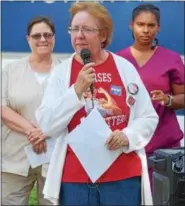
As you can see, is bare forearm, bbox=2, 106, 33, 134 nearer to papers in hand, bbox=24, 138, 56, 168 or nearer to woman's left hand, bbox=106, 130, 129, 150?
papers in hand, bbox=24, 138, 56, 168

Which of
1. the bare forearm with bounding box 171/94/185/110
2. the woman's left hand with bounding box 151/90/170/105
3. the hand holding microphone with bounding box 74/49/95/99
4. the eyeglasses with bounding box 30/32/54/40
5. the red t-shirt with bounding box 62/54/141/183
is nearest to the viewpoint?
the hand holding microphone with bounding box 74/49/95/99

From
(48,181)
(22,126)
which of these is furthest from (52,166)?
(22,126)

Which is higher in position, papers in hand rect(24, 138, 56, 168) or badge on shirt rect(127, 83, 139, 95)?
badge on shirt rect(127, 83, 139, 95)

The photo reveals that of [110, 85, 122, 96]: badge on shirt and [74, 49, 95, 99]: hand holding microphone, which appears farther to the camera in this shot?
[110, 85, 122, 96]: badge on shirt

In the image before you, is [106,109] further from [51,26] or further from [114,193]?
[51,26]

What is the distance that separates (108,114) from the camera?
2.36m

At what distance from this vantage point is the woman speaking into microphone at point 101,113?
2.32 metres

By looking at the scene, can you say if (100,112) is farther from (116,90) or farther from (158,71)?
(158,71)

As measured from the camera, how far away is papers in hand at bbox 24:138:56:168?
3416 mm

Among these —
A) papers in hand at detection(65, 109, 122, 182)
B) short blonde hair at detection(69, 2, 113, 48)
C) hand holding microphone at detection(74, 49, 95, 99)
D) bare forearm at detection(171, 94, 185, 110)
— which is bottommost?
papers in hand at detection(65, 109, 122, 182)

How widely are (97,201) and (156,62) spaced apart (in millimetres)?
Result: 1262

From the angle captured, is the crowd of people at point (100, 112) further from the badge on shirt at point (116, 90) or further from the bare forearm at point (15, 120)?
the bare forearm at point (15, 120)

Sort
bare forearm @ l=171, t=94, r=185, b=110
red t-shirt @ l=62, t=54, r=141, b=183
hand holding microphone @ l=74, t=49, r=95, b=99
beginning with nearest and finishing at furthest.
A: 1. hand holding microphone @ l=74, t=49, r=95, b=99
2. red t-shirt @ l=62, t=54, r=141, b=183
3. bare forearm @ l=171, t=94, r=185, b=110

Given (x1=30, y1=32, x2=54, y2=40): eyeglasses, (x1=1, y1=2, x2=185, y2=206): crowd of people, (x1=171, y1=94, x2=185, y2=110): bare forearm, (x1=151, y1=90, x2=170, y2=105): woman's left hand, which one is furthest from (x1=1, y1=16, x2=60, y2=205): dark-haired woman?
(x1=1, y1=2, x2=185, y2=206): crowd of people
